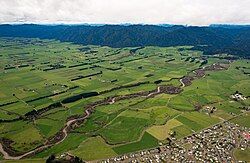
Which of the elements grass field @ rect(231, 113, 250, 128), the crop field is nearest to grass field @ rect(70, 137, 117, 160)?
the crop field

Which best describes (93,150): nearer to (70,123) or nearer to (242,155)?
(70,123)

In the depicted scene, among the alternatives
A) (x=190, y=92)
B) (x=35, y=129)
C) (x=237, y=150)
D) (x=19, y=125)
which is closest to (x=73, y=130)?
(x=35, y=129)

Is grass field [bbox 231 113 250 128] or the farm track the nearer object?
the farm track

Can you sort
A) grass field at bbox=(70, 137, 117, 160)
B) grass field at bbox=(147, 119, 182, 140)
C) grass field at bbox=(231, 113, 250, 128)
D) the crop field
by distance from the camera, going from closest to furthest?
1. grass field at bbox=(70, 137, 117, 160)
2. the crop field
3. grass field at bbox=(147, 119, 182, 140)
4. grass field at bbox=(231, 113, 250, 128)

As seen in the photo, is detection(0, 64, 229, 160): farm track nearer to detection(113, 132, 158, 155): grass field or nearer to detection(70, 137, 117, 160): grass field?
detection(70, 137, 117, 160): grass field

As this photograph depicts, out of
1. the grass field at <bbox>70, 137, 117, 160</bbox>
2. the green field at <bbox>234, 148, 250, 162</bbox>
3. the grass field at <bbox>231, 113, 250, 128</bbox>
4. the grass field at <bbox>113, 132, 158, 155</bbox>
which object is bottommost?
the grass field at <bbox>231, 113, 250, 128</bbox>

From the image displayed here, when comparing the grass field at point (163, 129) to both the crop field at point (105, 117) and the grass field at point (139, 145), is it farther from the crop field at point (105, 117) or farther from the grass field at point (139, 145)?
the grass field at point (139, 145)

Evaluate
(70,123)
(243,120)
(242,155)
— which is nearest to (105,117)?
(70,123)

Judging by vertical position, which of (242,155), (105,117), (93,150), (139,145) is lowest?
(242,155)

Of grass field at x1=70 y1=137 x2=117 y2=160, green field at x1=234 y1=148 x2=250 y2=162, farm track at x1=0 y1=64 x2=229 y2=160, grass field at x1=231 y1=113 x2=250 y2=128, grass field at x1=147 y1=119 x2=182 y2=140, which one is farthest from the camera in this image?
grass field at x1=231 y1=113 x2=250 y2=128

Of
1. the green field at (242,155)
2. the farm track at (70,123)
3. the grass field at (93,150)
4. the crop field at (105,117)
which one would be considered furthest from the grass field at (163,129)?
the farm track at (70,123)

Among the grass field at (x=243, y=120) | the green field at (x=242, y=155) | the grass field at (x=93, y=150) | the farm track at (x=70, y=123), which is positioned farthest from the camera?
the grass field at (x=243, y=120)
